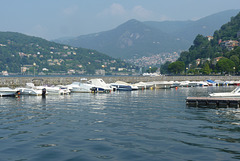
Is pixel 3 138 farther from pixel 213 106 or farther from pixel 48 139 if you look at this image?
pixel 213 106

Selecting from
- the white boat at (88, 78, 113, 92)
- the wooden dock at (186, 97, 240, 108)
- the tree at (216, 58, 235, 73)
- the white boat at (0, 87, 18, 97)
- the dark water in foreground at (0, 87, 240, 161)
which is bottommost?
the dark water in foreground at (0, 87, 240, 161)

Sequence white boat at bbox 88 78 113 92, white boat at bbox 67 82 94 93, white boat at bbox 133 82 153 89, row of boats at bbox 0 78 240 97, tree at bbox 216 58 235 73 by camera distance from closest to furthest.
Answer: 1. row of boats at bbox 0 78 240 97
2. white boat at bbox 88 78 113 92
3. white boat at bbox 67 82 94 93
4. white boat at bbox 133 82 153 89
5. tree at bbox 216 58 235 73

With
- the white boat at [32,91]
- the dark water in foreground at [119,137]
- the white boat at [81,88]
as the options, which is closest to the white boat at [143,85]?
the white boat at [81,88]

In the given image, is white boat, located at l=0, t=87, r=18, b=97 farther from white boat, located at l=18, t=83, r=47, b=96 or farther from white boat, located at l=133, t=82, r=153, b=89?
white boat, located at l=133, t=82, r=153, b=89

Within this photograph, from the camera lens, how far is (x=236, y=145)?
18078 millimetres

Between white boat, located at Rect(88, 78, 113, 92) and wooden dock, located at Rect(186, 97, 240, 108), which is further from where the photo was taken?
white boat, located at Rect(88, 78, 113, 92)

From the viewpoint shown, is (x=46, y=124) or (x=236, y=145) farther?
(x=46, y=124)

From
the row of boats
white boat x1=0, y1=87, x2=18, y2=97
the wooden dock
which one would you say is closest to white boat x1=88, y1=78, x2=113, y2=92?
the row of boats

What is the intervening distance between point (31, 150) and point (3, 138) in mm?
4096

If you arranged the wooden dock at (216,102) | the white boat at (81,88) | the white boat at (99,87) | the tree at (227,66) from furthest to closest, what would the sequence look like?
1. the tree at (227,66)
2. the white boat at (81,88)
3. the white boat at (99,87)
4. the wooden dock at (216,102)

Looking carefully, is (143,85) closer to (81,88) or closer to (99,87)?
(99,87)

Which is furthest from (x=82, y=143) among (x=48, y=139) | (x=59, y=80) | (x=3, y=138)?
(x=59, y=80)

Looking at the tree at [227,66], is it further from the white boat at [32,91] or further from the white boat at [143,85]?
the white boat at [32,91]

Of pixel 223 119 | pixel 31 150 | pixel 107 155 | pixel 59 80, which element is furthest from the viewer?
pixel 59 80
